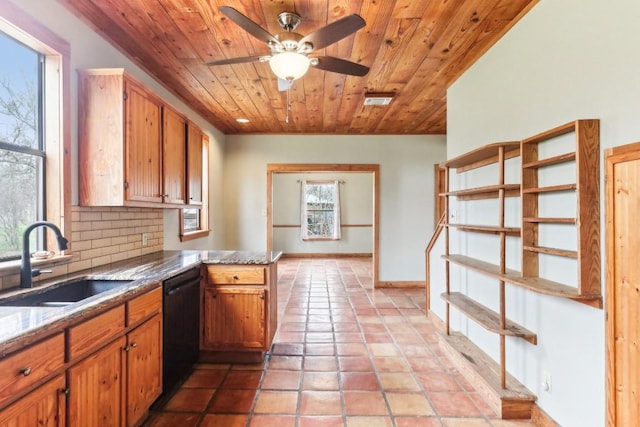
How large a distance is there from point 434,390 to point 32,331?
A: 2354 mm

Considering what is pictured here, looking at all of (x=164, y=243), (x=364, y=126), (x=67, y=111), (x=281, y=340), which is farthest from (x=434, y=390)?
(x=364, y=126)

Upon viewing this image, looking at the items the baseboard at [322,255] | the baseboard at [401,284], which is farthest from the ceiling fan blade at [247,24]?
the baseboard at [322,255]

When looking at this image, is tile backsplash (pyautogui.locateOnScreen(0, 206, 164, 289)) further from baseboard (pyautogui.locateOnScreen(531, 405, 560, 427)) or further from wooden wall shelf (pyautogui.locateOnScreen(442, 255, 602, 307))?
baseboard (pyautogui.locateOnScreen(531, 405, 560, 427))

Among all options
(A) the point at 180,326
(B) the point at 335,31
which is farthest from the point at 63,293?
(B) the point at 335,31

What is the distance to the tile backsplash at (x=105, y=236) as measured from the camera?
81.8 inches

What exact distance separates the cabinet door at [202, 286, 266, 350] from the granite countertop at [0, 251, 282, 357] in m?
0.29

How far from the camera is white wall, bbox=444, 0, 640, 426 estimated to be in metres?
1.45

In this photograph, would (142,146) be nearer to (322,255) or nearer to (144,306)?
(144,306)

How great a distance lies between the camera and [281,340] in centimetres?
318

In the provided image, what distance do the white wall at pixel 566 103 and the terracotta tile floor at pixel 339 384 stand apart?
0.44m

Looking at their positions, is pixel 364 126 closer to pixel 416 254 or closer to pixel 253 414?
pixel 416 254

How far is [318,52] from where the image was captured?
264 cm

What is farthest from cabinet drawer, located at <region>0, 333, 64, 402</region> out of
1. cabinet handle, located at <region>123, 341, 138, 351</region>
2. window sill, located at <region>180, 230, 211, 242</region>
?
window sill, located at <region>180, 230, 211, 242</region>

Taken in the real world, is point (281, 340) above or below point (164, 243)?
below
